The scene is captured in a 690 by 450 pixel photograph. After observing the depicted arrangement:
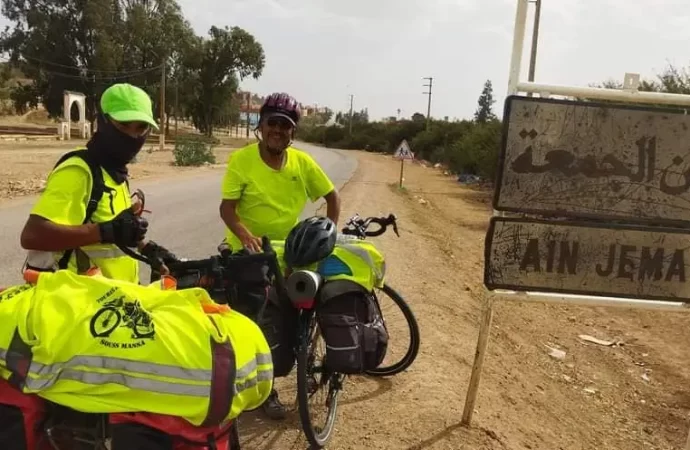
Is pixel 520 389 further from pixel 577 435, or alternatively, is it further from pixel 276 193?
pixel 276 193

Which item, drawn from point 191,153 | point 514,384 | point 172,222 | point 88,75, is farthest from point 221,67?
point 514,384

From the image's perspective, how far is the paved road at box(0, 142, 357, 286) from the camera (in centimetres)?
740

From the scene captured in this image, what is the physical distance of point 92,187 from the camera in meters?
2.35

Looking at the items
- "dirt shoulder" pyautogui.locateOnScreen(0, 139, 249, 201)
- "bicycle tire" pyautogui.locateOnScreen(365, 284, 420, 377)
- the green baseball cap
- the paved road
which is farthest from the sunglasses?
"dirt shoulder" pyautogui.locateOnScreen(0, 139, 249, 201)

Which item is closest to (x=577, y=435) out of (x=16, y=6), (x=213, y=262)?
(x=213, y=262)

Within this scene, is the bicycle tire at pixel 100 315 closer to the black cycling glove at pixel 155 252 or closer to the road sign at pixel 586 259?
the black cycling glove at pixel 155 252

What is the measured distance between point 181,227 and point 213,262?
7.96m

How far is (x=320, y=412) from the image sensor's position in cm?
339

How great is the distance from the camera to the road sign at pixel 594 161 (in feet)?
10.6

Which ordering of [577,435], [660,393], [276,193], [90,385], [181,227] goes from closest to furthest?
Answer: [90,385]
[276,193]
[577,435]
[660,393]
[181,227]

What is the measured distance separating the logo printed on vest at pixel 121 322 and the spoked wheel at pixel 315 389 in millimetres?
1295

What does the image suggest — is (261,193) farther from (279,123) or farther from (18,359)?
(18,359)

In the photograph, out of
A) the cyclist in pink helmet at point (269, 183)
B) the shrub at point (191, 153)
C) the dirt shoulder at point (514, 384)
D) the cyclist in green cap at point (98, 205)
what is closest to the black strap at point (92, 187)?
the cyclist in green cap at point (98, 205)

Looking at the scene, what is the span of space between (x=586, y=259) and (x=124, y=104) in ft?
8.10
